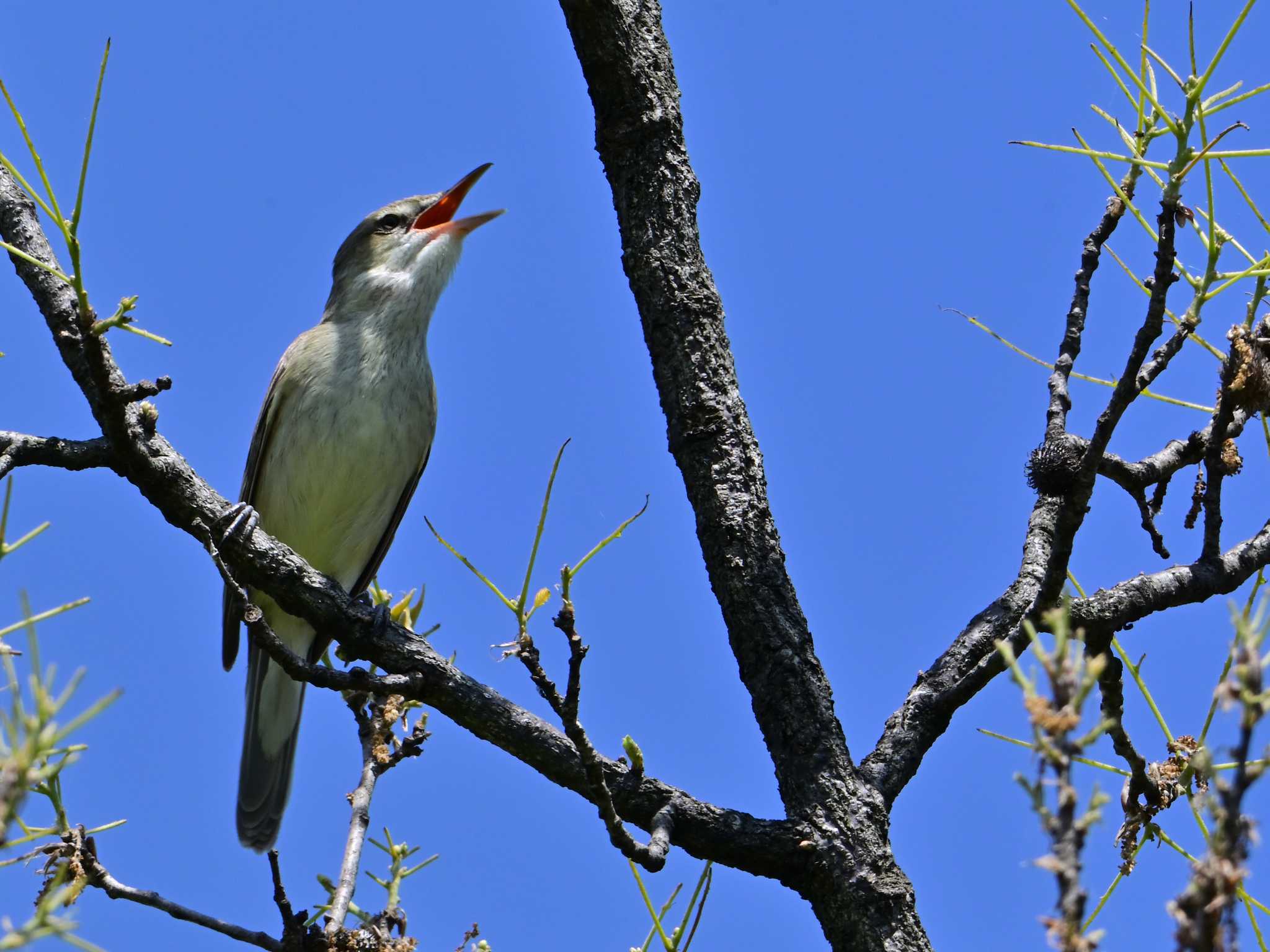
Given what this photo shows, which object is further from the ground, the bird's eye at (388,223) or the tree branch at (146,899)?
the bird's eye at (388,223)

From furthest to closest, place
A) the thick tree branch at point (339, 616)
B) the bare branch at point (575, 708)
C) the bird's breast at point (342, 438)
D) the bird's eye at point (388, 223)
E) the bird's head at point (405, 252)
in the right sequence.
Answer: the bird's eye at point (388, 223) → the bird's head at point (405, 252) → the bird's breast at point (342, 438) → the thick tree branch at point (339, 616) → the bare branch at point (575, 708)

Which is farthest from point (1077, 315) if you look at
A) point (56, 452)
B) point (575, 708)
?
point (56, 452)

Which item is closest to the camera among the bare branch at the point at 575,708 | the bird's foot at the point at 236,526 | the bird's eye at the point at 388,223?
the bare branch at the point at 575,708

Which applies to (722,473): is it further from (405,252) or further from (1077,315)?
(405,252)

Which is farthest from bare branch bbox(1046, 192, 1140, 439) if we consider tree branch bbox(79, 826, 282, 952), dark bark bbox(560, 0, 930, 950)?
tree branch bbox(79, 826, 282, 952)

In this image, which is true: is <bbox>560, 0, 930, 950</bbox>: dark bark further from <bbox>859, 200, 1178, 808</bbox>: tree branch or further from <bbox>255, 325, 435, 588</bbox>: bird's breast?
<bbox>255, 325, 435, 588</bbox>: bird's breast

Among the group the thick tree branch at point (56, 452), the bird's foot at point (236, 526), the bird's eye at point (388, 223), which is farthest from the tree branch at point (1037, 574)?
the bird's eye at point (388, 223)

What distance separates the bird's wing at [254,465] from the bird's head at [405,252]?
2.07 feet

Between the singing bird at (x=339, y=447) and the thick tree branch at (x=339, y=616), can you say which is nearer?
the thick tree branch at (x=339, y=616)

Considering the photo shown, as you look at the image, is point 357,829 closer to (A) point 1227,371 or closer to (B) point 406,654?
(B) point 406,654

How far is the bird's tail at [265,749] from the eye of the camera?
6.44 m

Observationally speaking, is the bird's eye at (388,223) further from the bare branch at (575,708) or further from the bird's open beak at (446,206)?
the bare branch at (575,708)

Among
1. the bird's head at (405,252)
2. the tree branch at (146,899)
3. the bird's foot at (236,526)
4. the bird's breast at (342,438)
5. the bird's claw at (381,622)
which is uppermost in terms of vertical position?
the bird's head at (405,252)

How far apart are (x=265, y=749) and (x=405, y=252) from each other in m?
2.75
